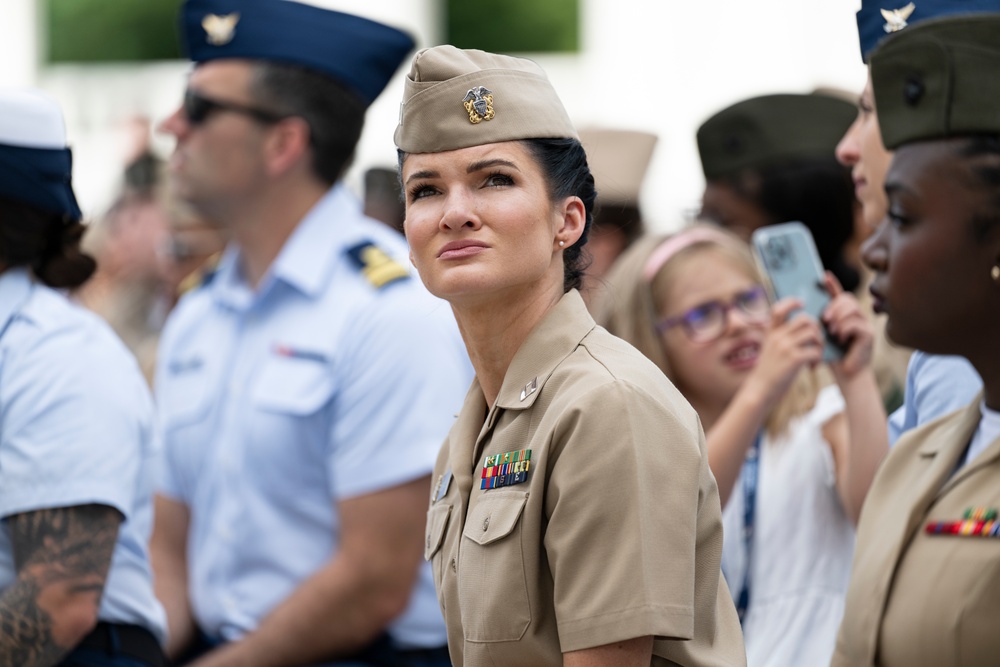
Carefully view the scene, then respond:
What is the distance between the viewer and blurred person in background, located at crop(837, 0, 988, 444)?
3113 millimetres

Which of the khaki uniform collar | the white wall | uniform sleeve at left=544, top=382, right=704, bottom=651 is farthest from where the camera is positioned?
the white wall

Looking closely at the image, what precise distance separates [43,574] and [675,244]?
6.27ft

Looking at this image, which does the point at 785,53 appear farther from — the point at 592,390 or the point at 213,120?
the point at 592,390

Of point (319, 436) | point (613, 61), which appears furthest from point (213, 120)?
point (613, 61)

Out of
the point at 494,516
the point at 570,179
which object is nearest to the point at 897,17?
the point at 570,179

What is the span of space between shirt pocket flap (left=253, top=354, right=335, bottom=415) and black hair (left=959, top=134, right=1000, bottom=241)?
7.02 feet

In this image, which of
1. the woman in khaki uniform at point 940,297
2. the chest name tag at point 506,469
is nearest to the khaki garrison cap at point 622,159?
the woman in khaki uniform at point 940,297

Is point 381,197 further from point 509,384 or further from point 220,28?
point 509,384

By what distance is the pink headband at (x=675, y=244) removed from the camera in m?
4.12

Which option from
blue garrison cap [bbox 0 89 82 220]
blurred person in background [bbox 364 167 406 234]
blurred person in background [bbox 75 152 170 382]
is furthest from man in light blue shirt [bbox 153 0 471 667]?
blurred person in background [bbox 75 152 170 382]

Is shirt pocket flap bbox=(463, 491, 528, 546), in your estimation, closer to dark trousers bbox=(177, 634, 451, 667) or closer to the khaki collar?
the khaki collar

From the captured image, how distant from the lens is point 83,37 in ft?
63.1

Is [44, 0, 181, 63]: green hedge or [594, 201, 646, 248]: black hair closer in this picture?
[594, 201, 646, 248]: black hair

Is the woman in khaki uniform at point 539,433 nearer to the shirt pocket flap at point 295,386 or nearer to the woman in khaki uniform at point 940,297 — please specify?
the woman in khaki uniform at point 940,297
